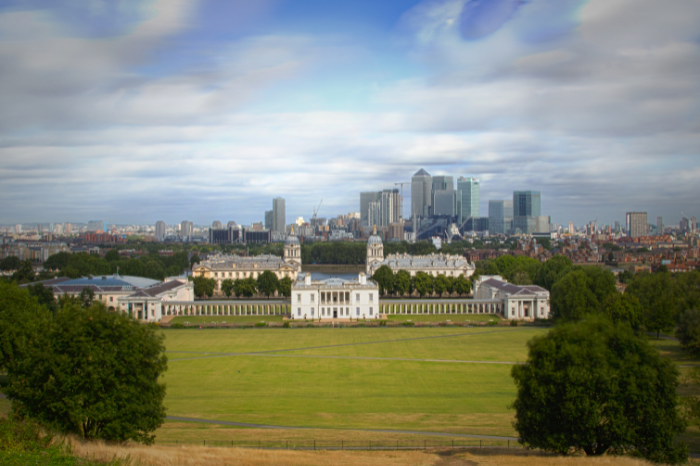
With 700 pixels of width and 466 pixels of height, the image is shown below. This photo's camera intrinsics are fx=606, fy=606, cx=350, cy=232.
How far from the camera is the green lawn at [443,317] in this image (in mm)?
72625

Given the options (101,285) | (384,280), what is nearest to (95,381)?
(101,285)

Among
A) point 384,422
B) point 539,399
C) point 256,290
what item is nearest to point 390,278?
point 256,290

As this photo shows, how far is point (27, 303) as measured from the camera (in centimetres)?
4331

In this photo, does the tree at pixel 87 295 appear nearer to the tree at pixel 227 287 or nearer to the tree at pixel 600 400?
the tree at pixel 227 287

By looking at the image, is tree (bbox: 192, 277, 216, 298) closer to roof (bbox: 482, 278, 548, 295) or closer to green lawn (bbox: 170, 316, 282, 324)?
green lawn (bbox: 170, 316, 282, 324)

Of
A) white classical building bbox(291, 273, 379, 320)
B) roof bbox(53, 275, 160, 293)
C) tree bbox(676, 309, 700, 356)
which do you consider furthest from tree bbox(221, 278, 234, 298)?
tree bbox(676, 309, 700, 356)

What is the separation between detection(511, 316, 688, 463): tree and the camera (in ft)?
73.8

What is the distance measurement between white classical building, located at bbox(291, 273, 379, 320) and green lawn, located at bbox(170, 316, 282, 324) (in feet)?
11.9

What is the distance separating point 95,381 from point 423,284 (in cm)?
7243

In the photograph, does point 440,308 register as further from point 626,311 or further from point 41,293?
point 41,293

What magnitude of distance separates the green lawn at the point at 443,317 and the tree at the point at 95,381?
162 feet

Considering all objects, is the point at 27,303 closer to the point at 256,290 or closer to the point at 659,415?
the point at 659,415

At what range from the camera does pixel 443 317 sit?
75.9 meters

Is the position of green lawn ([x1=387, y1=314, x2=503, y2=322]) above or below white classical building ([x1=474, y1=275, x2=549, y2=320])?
below
